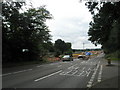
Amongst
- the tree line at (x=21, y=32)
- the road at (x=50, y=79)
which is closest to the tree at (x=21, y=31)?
the tree line at (x=21, y=32)

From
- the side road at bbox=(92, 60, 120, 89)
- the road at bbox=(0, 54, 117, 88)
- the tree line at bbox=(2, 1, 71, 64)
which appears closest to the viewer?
the side road at bbox=(92, 60, 120, 89)

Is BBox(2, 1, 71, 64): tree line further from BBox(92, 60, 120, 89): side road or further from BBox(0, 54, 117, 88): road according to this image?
BBox(92, 60, 120, 89): side road

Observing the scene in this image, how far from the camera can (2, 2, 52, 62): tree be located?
23.0 m

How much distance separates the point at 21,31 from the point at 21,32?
0.56 ft

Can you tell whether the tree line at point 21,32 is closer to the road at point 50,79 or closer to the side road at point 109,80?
the road at point 50,79

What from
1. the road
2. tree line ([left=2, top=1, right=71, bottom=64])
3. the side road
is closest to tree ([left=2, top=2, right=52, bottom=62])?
tree line ([left=2, top=1, right=71, bottom=64])

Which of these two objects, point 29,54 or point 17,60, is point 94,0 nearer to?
point 17,60

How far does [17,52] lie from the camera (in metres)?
30.9

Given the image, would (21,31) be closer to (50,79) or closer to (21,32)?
(21,32)

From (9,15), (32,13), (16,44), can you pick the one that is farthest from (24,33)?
(9,15)

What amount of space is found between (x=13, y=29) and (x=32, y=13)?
231 inches

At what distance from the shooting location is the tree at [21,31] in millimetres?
23000

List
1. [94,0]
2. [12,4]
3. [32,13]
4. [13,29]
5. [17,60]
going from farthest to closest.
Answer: [32,13]
[17,60]
[13,29]
[12,4]
[94,0]

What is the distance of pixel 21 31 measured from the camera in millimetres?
29500
